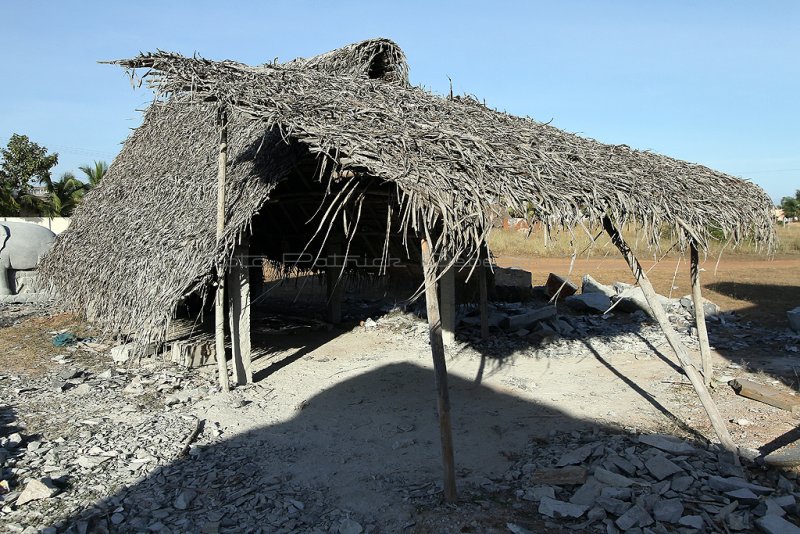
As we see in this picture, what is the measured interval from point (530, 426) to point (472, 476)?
4.30ft

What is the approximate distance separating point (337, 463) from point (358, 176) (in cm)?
248

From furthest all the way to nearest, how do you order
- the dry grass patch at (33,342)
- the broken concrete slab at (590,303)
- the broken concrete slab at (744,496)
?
the broken concrete slab at (590,303), the dry grass patch at (33,342), the broken concrete slab at (744,496)

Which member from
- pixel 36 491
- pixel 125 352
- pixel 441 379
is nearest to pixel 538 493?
pixel 441 379

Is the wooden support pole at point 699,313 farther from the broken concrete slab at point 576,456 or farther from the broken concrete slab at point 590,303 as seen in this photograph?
the broken concrete slab at point 590,303

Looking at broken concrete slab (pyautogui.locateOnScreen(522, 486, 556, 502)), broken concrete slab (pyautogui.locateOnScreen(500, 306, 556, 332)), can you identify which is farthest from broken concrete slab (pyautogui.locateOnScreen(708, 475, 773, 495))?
broken concrete slab (pyautogui.locateOnScreen(500, 306, 556, 332))

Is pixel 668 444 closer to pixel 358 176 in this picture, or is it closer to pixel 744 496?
pixel 744 496

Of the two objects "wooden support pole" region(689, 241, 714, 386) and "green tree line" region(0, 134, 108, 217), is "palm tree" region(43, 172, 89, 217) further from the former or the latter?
"wooden support pole" region(689, 241, 714, 386)

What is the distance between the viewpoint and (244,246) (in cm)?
651

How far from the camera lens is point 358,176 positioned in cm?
496

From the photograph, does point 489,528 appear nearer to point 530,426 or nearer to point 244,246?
point 530,426

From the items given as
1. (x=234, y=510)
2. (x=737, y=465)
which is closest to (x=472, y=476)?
(x=234, y=510)

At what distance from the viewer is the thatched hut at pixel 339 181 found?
4.21 metres

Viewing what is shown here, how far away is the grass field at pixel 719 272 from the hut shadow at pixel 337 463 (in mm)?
2002

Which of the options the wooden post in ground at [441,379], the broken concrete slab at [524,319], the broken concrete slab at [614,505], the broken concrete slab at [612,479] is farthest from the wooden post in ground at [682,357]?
the broken concrete slab at [524,319]
